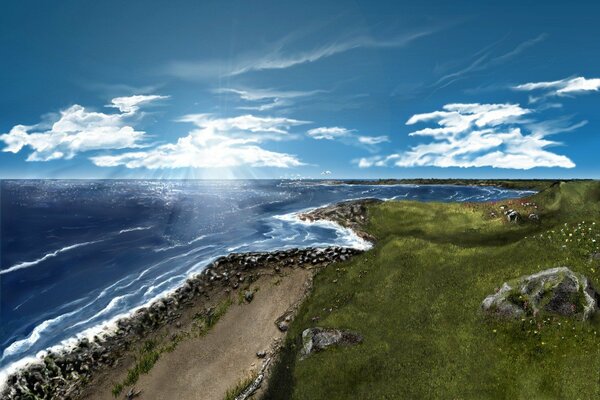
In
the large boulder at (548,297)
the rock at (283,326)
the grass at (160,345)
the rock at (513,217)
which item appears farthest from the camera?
the rock at (513,217)

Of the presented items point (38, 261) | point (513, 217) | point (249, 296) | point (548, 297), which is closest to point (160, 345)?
point (249, 296)

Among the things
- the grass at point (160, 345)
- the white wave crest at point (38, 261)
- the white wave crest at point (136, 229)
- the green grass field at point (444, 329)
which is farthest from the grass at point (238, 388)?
the white wave crest at point (136, 229)

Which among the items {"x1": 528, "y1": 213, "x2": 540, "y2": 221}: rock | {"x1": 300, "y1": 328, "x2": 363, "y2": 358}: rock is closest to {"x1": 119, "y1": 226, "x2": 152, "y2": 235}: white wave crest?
{"x1": 300, "y1": 328, "x2": 363, "y2": 358}: rock

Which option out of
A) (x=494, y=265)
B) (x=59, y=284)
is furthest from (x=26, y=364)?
(x=494, y=265)

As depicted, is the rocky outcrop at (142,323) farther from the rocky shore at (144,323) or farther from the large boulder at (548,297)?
the large boulder at (548,297)

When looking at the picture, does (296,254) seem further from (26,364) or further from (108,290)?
(26,364)

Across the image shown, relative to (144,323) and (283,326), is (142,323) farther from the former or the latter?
(283,326)

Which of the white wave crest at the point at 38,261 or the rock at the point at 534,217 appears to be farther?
the white wave crest at the point at 38,261

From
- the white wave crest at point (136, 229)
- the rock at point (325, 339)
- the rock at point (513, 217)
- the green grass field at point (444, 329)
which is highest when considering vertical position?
the rock at point (513, 217)
